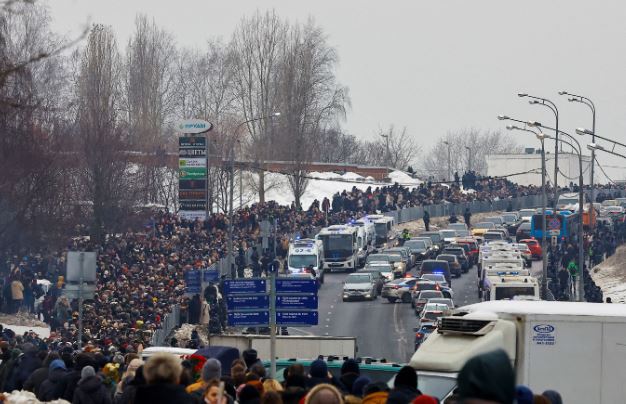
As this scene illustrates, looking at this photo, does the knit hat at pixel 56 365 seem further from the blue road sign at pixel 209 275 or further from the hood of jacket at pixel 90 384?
the blue road sign at pixel 209 275

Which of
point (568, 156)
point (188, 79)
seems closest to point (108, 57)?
point (188, 79)

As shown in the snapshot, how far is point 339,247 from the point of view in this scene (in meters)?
71.0

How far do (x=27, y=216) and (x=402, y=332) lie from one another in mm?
14794

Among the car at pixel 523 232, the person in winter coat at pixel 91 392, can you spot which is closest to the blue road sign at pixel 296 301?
the person in winter coat at pixel 91 392

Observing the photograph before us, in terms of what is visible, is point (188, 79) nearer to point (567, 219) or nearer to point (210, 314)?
point (567, 219)

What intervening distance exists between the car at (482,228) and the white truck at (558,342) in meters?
64.6

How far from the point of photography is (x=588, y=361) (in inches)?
746

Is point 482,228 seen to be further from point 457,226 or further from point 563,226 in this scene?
point 563,226

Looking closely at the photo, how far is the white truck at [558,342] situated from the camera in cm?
1853

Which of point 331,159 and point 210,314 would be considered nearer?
point 210,314

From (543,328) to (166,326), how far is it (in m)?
25.1

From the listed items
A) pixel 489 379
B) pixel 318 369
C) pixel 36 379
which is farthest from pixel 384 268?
pixel 489 379

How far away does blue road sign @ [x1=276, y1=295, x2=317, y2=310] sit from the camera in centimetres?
2538

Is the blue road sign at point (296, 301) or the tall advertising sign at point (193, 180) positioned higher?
the tall advertising sign at point (193, 180)
